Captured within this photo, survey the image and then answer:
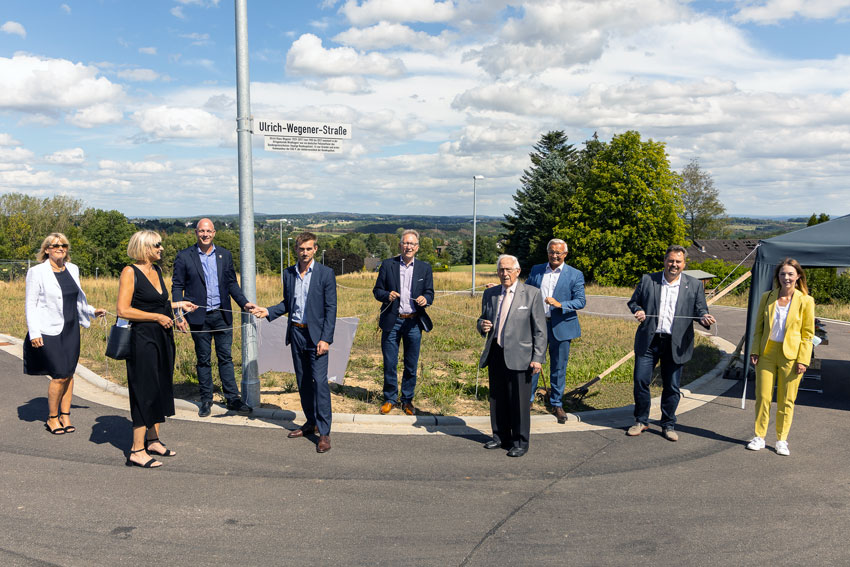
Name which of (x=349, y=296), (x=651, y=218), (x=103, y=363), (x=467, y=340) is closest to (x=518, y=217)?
(x=651, y=218)

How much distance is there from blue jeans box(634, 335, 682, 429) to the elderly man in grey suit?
49.7 inches

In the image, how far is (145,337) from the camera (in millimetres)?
5250

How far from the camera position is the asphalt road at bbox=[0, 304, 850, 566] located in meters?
3.88

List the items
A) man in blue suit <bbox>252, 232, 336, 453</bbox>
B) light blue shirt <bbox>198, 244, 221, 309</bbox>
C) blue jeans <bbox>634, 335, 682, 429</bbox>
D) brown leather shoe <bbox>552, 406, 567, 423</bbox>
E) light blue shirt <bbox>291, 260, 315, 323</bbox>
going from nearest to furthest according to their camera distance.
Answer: man in blue suit <bbox>252, 232, 336, 453</bbox>
light blue shirt <bbox>291, 260, 315, 323</bbox>
blue jeans <bbox>634, 335, 682, 429</bbox>
light blue shirt <bbox>198, 244, 221, 309</bbox>
brown leather shoe <bbox>552, 406, 567, 423</bbox>

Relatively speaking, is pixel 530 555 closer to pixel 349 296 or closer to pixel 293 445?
pixel 293 445

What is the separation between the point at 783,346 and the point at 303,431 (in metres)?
4.69

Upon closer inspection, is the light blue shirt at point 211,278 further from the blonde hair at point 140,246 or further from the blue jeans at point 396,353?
the blue jeans at point 396,353

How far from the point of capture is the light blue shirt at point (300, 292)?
588 cm

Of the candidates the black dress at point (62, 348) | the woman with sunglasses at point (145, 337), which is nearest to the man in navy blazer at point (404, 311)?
the woman with sunglasses at point (145, 337)

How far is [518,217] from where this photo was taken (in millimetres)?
54812

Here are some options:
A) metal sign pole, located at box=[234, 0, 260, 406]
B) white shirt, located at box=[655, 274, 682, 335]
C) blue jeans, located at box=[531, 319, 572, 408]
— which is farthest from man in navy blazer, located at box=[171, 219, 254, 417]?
white shirt, located at box=[655, 274, 682, 335]

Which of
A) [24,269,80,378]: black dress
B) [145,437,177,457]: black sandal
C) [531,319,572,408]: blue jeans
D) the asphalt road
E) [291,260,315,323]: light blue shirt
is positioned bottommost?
the asphalt road

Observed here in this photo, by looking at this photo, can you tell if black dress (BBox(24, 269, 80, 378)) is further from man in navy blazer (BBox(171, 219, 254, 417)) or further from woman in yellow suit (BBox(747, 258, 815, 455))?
woman in yellow suit (BBox(747, 258, 815, 455))

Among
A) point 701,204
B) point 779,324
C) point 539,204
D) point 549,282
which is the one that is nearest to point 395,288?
point 549,282
